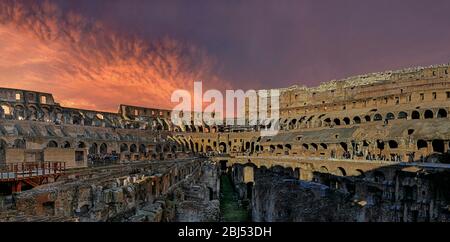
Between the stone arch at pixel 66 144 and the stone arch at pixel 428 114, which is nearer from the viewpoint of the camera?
the stone arch at pixel 428 114

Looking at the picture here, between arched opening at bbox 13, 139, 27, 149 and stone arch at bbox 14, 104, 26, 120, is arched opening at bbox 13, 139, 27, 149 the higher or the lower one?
the lower one

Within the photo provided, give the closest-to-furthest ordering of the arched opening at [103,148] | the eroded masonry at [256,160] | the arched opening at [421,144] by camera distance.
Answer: the eroded masonry at [256,160] < the arched opening at [421,144] < the arched opening at [103,148]

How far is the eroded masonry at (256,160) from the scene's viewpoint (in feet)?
39.7

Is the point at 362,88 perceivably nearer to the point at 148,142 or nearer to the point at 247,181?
the point at 247,181

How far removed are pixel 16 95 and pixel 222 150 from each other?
36852mm

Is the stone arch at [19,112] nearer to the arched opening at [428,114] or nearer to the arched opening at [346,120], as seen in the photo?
the arched opening at [346,120]

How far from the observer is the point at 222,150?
5850 centimetres

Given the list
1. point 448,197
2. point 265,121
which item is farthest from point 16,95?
point 448,197

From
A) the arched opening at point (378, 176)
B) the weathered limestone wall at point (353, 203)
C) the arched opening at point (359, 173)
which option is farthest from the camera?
the arched opening at point (359, 173)

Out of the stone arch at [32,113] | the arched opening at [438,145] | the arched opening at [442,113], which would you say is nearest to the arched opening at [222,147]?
the stone arch at [32,113]

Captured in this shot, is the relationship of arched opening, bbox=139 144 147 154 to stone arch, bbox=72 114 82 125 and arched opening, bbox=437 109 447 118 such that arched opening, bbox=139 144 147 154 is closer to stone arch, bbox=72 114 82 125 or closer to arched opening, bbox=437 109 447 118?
stone arch, bbox=72 114 82 125

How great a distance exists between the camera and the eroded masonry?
476 inches

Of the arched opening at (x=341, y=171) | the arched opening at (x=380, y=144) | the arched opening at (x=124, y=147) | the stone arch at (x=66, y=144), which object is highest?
the arched opening at (x=380, y=144)

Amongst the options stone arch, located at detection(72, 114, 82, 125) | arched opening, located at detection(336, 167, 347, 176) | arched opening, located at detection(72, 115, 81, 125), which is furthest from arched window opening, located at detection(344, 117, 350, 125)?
arched opening, located at detection(72, 115, 81, 125)
